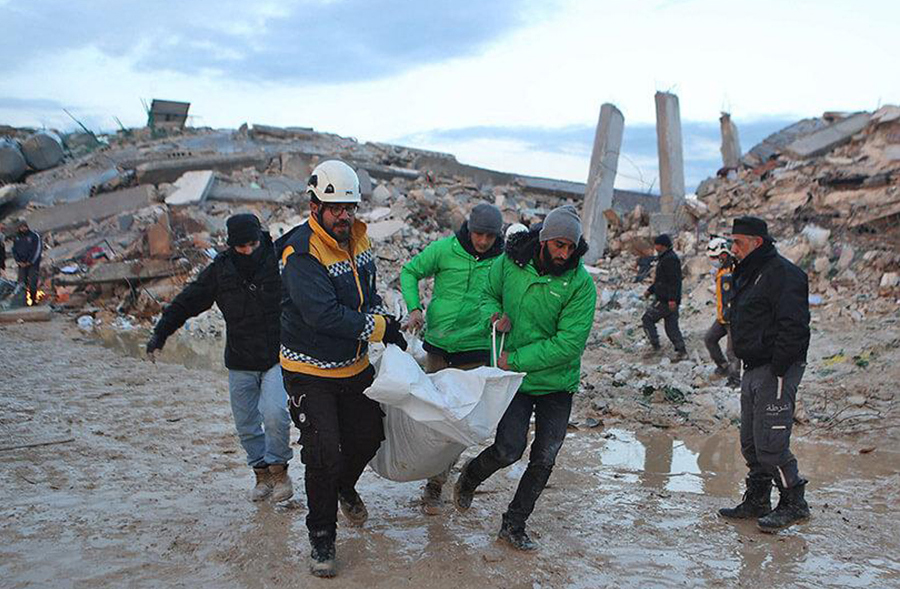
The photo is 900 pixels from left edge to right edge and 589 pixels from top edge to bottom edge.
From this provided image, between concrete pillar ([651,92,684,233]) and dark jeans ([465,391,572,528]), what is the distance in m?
12.0

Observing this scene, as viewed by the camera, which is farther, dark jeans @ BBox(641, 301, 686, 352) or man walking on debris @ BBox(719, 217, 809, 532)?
dark jeans @ BBox(641, 301, 686, 352)

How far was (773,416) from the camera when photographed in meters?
4.52

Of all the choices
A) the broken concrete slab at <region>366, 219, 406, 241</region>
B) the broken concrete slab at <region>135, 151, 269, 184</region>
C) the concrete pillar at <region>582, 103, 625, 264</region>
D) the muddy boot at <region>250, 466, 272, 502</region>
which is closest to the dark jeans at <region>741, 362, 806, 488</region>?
A: the muddy boot at <region>250, 466, 272, 502</region>

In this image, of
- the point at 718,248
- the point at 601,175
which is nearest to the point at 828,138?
the point at 601,175

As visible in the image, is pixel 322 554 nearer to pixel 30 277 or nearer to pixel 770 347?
pixel 770 347

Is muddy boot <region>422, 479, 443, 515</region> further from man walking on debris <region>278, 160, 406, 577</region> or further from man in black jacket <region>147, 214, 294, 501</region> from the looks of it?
man walking on debris <region>278, 160, 406, 577</region>

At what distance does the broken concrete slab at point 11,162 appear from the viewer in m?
22.7

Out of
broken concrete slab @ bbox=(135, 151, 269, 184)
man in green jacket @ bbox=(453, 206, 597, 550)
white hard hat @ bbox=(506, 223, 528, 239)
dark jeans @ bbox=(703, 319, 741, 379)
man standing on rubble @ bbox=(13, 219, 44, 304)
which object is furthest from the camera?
broken concrete slab @ bbox=(135, 151, 269, 184)

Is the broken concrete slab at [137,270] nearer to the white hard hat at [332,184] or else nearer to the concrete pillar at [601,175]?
the concrete pillar at [601,175]

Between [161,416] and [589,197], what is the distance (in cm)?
1046

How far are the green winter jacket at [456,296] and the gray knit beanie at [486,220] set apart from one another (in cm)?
12

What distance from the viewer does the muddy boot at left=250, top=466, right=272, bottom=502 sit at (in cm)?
491

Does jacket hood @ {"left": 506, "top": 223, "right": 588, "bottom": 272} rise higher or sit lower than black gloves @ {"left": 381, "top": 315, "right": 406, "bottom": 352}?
higher

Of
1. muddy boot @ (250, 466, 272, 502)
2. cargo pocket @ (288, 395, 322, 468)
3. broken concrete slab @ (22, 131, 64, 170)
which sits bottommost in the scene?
muddy boot @ (250, 466, 272, 502)
